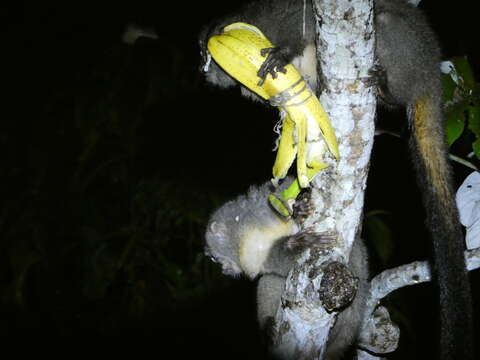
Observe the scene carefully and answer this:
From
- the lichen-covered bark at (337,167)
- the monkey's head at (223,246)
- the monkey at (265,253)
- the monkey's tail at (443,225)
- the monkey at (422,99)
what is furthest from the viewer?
the monkey's head at (223,246)

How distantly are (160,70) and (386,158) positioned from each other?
292 centimetres

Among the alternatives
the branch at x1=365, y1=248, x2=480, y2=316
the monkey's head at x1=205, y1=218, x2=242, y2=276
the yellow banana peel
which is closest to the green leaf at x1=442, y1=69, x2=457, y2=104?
the branch at x1=365, y1=248, x2=480, y2=316

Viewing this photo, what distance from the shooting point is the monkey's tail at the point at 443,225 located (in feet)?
7.05

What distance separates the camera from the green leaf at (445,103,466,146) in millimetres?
2479

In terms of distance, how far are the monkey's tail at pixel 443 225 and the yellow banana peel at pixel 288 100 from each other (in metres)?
0.84

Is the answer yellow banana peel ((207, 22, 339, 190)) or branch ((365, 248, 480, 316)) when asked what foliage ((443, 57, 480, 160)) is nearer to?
branch ((365, 248, 480, 316))

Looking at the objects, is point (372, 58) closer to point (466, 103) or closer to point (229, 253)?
point (466, 103)

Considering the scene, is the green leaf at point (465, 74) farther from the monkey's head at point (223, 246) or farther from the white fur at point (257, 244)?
the monkey's head at point (223, 246)

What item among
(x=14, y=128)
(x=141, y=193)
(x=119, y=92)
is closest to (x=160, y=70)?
(x=119, y=92)

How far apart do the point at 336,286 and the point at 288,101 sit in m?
0.77

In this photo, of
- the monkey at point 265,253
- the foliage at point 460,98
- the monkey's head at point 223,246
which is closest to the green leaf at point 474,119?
the foliage at point 460,98

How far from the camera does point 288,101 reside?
6.27 ft

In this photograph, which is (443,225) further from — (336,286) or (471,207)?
(336,286)

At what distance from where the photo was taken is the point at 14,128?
6051 mm
